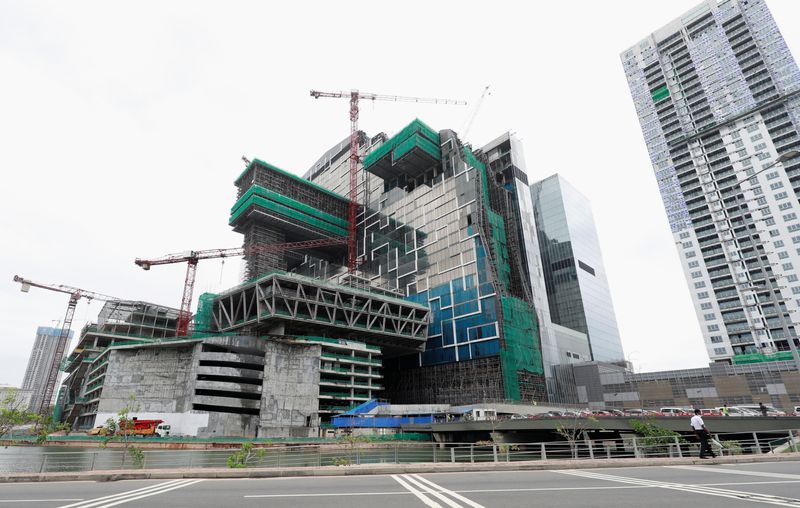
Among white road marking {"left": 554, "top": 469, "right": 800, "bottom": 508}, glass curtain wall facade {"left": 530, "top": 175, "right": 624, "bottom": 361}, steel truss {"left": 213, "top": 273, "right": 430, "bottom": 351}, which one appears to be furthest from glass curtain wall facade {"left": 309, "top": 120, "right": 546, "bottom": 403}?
white road marking {"left": 554, "top": 469, "right": 800, "bottom": 508}

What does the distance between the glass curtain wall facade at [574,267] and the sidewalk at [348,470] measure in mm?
124925

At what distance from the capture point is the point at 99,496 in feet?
45.5

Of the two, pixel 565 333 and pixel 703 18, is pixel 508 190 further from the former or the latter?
pixel 703 18

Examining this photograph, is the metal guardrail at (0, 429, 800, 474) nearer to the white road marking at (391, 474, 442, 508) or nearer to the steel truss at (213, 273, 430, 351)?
the white road marking at (391, 474, 442, 508)

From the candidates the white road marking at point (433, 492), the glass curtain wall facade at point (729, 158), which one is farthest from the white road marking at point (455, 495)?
the glass curtain wall facade at point (729, 158)

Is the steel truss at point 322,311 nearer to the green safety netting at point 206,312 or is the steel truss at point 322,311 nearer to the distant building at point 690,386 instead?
the green safety netting at point 206,312

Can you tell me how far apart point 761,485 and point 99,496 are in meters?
20.9

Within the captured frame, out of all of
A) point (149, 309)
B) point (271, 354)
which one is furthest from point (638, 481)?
point (149, 309)

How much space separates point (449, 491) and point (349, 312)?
94.5 metres

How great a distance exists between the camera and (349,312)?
107062mm

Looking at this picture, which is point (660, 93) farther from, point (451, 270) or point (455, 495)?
point (455, 495)

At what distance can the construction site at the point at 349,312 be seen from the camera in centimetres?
8544

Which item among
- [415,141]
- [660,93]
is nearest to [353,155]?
[415,141]

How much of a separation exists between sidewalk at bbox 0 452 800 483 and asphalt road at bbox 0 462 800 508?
789mm
